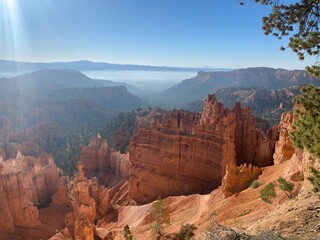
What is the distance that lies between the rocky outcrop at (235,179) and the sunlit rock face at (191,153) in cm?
885

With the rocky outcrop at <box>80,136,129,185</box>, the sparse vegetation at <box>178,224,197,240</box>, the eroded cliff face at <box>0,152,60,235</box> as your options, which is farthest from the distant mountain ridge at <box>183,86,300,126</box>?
the sparse vegetation at <box>178,224,197,240</box>

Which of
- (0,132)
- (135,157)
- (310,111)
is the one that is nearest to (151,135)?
(135,157)

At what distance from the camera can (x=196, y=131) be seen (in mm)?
42844

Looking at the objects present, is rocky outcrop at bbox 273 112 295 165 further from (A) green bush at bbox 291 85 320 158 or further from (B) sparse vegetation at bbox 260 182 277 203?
(A) green bush at bbox 291 85 320 158

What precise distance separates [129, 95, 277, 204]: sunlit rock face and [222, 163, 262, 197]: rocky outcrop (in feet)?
29.0

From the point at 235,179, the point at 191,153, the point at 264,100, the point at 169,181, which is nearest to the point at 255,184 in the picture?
the point at 235,179

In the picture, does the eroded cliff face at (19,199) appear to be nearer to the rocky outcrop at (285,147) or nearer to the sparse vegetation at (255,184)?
the sparse vegetation at (255,184)

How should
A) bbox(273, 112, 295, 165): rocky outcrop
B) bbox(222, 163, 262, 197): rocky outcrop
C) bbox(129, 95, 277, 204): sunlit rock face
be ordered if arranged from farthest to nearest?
bbox(129, 95, 277, 204): sunlit rock face → bbox(273, 112, 295, 165): rocky outcrop → bbox(222, 163, 262, 197): rocky outcrop

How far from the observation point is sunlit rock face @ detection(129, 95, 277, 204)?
1593 inches

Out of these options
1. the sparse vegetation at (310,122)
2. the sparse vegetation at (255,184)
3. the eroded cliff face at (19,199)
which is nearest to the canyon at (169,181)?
the eroded cliff face at (19,199)

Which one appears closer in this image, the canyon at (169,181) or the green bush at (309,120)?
the green bush at (309,120)

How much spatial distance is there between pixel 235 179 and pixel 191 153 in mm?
13324

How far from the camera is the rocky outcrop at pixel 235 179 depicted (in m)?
29.6

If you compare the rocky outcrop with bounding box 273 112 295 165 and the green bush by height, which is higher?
the green bush
